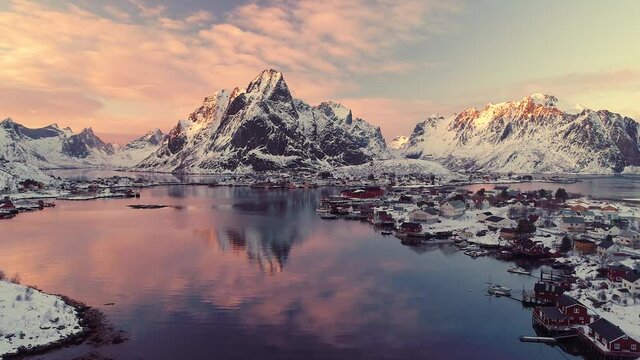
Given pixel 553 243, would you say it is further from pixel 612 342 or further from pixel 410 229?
pixel 612 342

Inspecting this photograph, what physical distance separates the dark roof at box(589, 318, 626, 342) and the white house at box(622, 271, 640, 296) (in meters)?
10.4

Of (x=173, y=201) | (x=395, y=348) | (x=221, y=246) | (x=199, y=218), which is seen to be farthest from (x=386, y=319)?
(x=173, y=201)

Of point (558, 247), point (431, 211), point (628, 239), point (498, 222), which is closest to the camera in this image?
point (558, 247)

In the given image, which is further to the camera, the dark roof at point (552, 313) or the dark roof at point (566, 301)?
the dark roof at point (566, 301)

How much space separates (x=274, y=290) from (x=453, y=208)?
55891 mm

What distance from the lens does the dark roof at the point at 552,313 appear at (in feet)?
119

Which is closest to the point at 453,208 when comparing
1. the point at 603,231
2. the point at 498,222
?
the point at 498,222

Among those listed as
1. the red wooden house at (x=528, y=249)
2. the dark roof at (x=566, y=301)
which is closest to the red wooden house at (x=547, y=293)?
the dark roof at (x=566, y=301)

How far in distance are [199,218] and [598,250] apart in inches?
2515

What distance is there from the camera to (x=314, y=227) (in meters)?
84.4

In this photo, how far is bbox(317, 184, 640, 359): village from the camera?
3581 centimetres

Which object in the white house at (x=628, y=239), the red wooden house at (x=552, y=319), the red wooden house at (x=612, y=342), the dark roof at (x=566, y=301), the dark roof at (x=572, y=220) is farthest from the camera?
the dark roof at (x=572, y=220)

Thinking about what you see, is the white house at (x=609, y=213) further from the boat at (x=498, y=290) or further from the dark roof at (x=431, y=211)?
the boat at (x=498, y=290)

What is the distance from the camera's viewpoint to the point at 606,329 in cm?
3316
